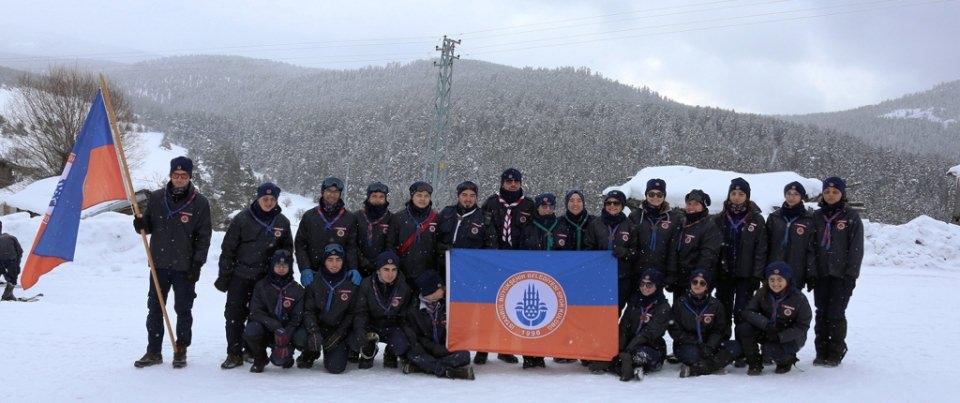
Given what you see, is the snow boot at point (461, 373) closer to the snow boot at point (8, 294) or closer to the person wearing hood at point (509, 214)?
the person wearing hood at point (509, 214)

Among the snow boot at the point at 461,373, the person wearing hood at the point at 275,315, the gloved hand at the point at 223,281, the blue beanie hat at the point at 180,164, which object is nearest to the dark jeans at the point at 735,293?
the snow boot at the point at 461,373

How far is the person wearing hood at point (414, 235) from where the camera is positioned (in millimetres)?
6875

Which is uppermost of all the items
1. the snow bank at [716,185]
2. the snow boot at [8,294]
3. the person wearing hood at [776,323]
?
the snow bank at [716,185]

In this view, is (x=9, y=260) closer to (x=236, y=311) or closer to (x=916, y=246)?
(x=236, y=311)

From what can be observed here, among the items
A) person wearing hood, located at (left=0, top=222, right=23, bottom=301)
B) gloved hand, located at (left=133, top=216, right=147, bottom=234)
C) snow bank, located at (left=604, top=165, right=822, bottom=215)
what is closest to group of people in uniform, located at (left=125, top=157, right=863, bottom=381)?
gloved hand, located at (left=133, top=216, right=147, bottom=234)

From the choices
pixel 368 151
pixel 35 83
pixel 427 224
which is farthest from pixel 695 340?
pixel 368 151

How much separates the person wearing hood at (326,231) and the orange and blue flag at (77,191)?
5.86 feet

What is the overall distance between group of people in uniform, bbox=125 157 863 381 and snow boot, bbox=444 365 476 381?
1cm

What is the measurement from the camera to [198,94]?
15288cm

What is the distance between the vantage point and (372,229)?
6879mm

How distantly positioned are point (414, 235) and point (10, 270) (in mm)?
9438

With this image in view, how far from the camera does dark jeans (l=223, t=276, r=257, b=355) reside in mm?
6441

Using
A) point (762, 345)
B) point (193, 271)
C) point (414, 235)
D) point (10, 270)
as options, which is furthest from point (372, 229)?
point (10, 270)

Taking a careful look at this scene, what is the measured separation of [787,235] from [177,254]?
615 centimetres
